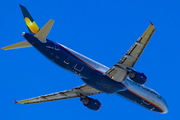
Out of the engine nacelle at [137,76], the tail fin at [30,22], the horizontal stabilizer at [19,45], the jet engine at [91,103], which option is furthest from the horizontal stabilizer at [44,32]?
the jet engine at [91,103]

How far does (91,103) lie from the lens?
41.1 metres

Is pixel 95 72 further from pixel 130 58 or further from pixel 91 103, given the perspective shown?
pixel 91 103

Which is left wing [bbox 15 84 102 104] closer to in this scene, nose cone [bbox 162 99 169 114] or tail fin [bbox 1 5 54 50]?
nose cone [bbox 162 99 169 114]

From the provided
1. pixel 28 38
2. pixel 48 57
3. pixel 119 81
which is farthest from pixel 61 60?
pixel 119 81

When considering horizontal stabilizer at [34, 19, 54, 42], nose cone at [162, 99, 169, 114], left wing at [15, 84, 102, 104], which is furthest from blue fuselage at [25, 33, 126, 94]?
nose cone at [162, 99, 169, 114]

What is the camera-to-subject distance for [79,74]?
35.9m

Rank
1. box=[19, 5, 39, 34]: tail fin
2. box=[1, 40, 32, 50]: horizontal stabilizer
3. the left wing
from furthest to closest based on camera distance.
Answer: the left wing
box=[19, 5, 39, 34]: tail fin
box=[1, 40, 32, 50]: horizontal stabilizer

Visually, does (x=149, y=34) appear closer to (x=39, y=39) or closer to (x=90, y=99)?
(x=39, y=39)

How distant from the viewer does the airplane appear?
3241 cm

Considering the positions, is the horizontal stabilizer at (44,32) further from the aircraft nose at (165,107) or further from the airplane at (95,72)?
the aircraft nose at (165,107)

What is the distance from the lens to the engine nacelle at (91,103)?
4116 cm

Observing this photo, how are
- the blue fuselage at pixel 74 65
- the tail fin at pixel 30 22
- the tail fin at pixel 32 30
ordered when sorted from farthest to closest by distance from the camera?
1. the tail fin at pixel 30 22
2. the blue fuselage at pixel 74 65
3. the tail fin at pixel 32 30

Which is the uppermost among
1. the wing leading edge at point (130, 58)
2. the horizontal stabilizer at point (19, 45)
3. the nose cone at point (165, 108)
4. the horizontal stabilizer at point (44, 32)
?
the nose cone at point (165, 108)

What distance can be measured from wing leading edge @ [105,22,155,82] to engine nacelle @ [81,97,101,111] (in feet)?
21.2
